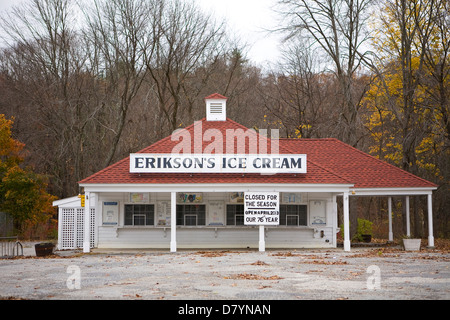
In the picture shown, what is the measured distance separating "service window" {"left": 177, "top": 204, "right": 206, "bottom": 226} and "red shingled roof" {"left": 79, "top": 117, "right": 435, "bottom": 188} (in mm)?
2219

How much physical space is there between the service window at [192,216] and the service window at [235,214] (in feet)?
3.75

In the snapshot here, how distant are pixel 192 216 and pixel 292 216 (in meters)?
4.59

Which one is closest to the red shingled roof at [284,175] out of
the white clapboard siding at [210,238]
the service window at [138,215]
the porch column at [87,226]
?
the porch column at [87,226]

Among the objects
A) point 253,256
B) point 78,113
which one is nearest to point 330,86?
point 78,113

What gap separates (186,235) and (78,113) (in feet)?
66.8

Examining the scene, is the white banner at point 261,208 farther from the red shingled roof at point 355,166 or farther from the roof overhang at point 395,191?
the red shingled roof at point 355,166

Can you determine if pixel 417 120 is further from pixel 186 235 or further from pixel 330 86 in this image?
pixel 186 235

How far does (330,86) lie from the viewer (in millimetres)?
47250

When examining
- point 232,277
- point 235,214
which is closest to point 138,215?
point 235,214

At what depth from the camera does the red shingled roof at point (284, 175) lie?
78.5ft

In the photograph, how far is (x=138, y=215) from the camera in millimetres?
25766

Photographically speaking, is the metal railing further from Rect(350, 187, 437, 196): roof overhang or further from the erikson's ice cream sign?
Rect(350, 187, 437, 196): roof overhang

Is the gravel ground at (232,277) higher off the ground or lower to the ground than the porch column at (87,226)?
lower

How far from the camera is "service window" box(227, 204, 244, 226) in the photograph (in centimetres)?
2589
